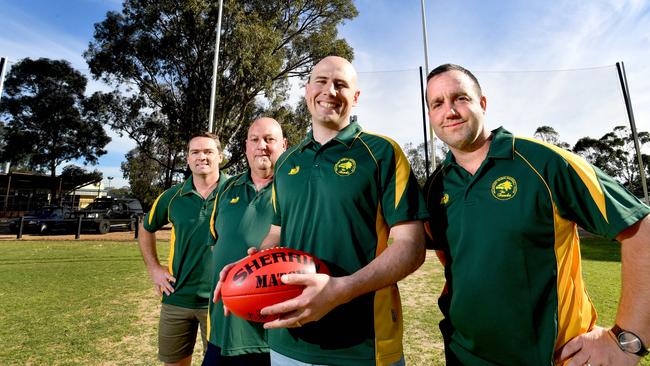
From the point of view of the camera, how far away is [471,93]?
6.03ft

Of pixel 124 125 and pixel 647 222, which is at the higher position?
pixel 124 125

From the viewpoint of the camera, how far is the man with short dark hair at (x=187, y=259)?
3291mm

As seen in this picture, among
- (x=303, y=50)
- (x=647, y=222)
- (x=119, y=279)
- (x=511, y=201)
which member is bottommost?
(x=119, y=279)

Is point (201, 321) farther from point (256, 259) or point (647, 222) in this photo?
point (647, 222)

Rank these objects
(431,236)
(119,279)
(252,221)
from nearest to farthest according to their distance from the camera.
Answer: (431,236) → (252,221) → (119,279)

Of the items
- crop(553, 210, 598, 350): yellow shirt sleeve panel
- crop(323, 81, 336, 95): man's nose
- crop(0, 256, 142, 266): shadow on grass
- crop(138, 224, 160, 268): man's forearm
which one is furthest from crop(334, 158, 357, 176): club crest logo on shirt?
crop(0, 256, 142, 266): shadow on grass

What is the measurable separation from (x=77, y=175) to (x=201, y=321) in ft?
129

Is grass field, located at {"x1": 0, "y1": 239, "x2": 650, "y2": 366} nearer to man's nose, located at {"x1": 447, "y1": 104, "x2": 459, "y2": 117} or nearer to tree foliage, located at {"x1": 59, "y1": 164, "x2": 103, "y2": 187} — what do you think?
man's nose, located at {"x1": 447, "y1": 104, "x2": 459, "y2": 117}

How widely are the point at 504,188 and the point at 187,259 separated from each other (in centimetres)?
293

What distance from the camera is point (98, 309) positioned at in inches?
235

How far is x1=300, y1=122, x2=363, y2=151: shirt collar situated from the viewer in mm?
1913

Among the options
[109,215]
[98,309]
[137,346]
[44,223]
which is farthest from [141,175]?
[137,346]

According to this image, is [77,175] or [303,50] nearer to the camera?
[303,50]

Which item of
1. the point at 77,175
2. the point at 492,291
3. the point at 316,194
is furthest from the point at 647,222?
the point at 77,175
